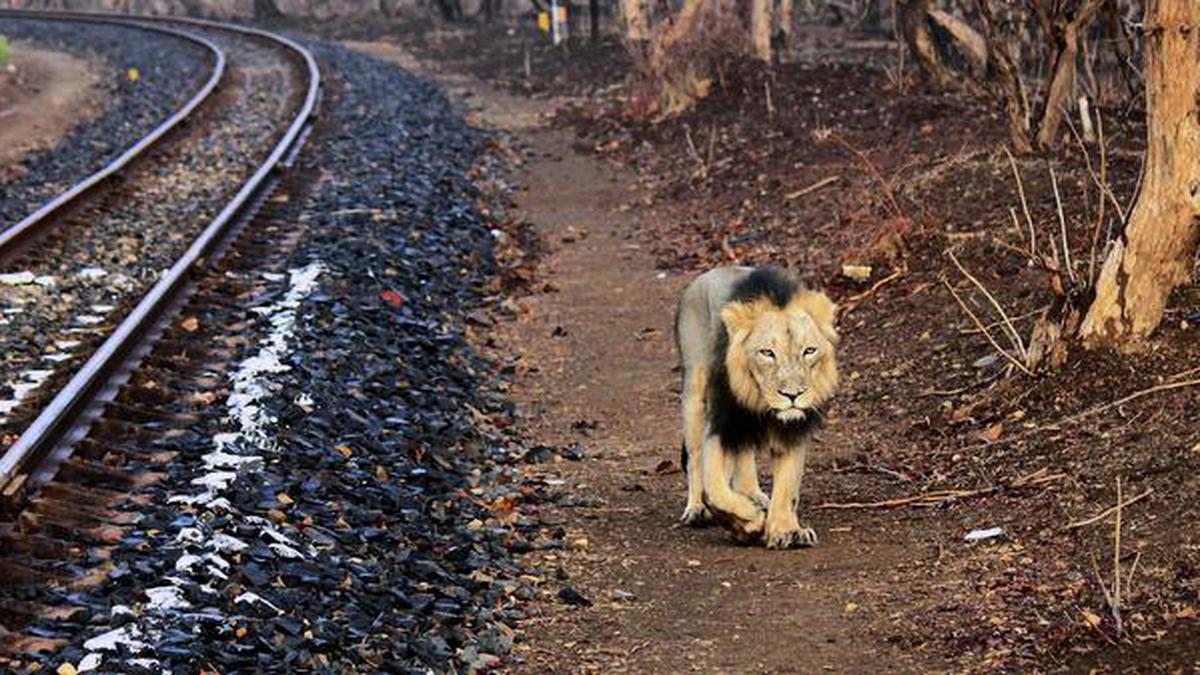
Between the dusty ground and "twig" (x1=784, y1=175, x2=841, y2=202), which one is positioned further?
→ the dusty ground

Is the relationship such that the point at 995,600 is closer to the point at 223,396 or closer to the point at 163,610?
the point at 163,610

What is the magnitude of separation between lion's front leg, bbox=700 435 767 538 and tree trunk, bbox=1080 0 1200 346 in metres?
2.43

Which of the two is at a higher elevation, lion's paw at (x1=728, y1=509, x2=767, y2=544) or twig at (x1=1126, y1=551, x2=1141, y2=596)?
twig at (x1=1126, y1=551, x2=1141, y2=596)

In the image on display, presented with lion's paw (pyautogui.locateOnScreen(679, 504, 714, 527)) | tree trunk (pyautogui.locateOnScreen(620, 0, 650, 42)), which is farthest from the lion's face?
tree trunk (pyautogui.locateOnScreen(620, 0, 650, 42))

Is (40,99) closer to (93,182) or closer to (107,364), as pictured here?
(93,182)

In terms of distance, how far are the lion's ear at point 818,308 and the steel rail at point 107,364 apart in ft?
11.0

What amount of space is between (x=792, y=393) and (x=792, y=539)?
865mm

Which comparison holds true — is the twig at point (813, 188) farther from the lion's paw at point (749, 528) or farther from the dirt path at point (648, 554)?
the lion's paw at point (749, 528)

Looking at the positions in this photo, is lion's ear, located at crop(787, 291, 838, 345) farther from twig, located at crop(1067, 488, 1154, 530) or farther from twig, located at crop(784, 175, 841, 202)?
twig, located at crop(784, 175, 841, 202)

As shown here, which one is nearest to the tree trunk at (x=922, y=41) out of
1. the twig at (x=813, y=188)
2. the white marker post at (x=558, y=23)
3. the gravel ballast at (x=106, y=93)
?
the twig at (x=813, y=188)

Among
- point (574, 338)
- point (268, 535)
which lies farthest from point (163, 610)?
point (574, 338)

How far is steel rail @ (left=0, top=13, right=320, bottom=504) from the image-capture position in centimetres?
802

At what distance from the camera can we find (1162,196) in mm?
8891

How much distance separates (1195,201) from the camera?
8.86 meters
